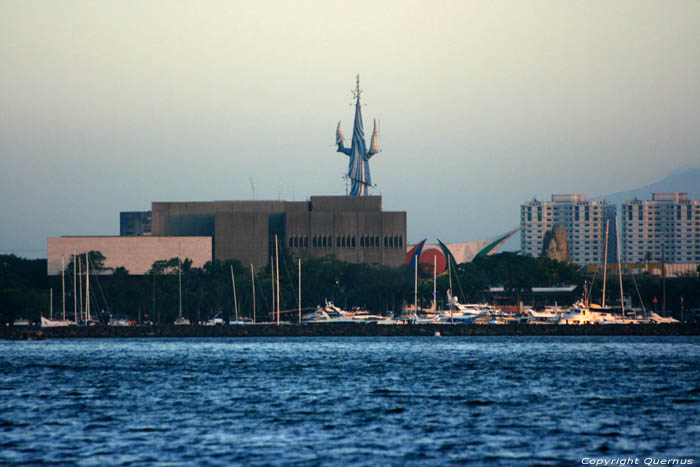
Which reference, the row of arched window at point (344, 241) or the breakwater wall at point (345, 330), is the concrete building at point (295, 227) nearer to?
the row of arched window at point (344, 241)

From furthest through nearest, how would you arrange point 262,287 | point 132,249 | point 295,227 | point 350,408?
1. point 295,227
2. point 132,249
3. point 262,287
4. point 350,408

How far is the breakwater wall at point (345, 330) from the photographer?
129125 millimetres

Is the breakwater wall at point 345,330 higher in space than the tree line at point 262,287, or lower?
lower

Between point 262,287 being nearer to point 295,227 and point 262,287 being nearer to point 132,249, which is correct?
point 132,249

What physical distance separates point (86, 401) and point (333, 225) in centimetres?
13740

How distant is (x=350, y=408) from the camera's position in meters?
49.6

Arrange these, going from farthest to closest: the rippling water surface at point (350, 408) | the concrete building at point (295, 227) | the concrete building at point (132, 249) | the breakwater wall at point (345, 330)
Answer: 1. the concrete building at point (295, 227)
2. the concrete building at point (132, 249)
3. the breakwater wall at point (345, 330)
4. the rippling water surface at point (350, 408)

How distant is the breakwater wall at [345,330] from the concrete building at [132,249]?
39918 millimetres

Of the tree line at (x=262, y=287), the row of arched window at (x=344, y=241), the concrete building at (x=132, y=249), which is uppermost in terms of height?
the row of arched window at (x=344, y=241)

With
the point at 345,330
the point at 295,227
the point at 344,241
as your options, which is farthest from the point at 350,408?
the point at 344,241

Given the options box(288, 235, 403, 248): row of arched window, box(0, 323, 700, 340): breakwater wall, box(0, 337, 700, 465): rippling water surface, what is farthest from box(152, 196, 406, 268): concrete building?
box(0, 337, 700, 465): rippling water surface

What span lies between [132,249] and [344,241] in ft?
119

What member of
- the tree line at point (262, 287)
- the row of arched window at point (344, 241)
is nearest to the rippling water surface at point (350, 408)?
the tree line at point (262, 287)

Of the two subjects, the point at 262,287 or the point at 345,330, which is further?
the point at 262,287
